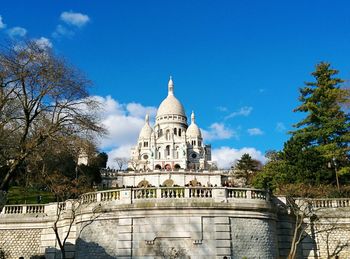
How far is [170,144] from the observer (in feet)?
426

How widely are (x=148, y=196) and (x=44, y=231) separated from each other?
8.37 meters

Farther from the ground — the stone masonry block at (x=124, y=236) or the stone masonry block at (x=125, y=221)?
the stone masonry block at (x=125, y=221)

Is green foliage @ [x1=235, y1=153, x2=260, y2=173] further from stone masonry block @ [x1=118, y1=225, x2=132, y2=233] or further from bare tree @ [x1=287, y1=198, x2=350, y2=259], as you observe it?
stone masonry block @ [x1=118, y1=225, x2=132, y2=233]

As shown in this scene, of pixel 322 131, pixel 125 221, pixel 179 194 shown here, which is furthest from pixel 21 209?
pixel 322 131

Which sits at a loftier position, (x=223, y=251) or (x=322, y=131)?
(x=322, y=131)

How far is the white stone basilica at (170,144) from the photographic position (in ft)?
417

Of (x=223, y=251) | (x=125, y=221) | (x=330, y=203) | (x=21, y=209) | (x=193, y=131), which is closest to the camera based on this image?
(x=223, y=251)

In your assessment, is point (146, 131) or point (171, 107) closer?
point (171, 107)

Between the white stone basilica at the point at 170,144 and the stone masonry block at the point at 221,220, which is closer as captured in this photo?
the stone masonry block at the point at 221,220

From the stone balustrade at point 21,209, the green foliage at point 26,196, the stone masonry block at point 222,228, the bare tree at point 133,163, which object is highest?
the bare tree at point 133,163

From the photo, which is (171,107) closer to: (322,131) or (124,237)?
(322,131)

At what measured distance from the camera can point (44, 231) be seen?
2542 cm

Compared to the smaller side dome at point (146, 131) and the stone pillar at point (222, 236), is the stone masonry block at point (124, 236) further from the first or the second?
the smaller side dome at point (146, 131)

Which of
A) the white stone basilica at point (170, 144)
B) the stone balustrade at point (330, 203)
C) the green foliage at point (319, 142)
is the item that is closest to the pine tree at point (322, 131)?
the green foliage at point (319, 142)
